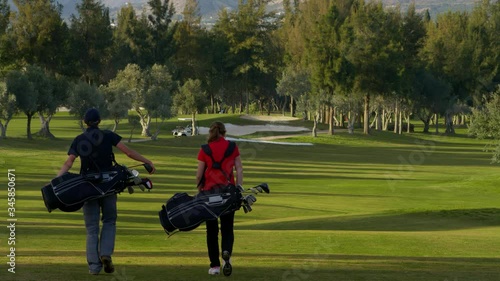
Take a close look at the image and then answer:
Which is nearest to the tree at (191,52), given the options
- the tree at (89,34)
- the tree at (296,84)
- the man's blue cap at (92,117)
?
→ the tree at (296,84)

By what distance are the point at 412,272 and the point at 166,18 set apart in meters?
118

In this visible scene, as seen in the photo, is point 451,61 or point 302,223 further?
point 451,61

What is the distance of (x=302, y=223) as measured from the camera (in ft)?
98.5

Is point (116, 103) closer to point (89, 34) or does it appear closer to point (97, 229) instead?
point (89, 34)

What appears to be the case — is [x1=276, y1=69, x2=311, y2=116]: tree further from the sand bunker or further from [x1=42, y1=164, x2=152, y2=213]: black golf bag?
[x1=42, y1=164, x2=152, y2=213]: black golf bag

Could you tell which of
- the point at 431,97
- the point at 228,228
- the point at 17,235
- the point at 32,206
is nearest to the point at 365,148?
the point at 431,97

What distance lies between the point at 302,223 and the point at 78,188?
1678 cm

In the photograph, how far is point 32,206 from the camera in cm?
3547

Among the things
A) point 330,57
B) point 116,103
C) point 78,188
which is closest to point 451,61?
point 330,57

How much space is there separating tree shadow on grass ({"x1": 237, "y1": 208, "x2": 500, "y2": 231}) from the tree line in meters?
49.8

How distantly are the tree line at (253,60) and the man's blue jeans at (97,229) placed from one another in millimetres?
63317

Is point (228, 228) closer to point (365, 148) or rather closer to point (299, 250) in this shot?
point (299, 250)

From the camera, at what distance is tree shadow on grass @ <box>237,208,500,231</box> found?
29.2 meters

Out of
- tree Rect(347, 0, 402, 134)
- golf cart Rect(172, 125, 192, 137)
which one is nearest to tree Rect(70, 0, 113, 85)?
golf cart Rect(172, 125, 192, 137)
